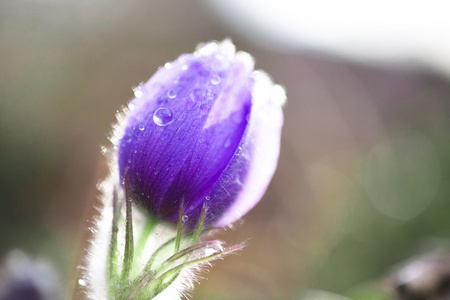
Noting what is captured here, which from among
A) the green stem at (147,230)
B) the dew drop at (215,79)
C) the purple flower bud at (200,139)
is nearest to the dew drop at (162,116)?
the purple flower bud at (200,139)

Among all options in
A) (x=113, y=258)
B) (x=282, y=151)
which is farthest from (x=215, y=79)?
(x=282, y=151)

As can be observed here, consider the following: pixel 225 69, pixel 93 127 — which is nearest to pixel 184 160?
pixel 225 69

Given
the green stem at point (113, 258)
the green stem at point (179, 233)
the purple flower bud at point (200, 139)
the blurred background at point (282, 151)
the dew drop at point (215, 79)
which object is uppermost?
the blurred background at point (282, 151)

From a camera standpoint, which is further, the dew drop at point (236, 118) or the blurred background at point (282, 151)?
the blurred background at point (282, 151)

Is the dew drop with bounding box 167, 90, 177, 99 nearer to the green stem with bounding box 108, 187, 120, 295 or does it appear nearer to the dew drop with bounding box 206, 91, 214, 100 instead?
the dew drop with bounding box 206, 91, 214, 100

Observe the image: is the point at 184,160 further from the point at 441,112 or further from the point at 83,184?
the point at 441,112

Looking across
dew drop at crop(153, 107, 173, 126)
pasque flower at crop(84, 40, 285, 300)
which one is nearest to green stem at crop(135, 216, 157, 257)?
pasque flower at crop(84, 40, 285, 300)

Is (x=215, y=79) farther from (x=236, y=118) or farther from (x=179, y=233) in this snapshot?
(x=179, y=233)

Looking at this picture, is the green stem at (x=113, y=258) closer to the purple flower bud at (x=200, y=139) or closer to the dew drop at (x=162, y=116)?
the purple flower bud at (x=200, y=139)
